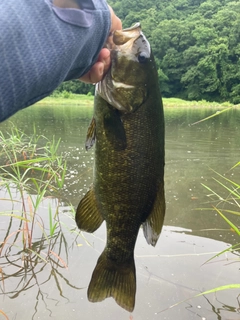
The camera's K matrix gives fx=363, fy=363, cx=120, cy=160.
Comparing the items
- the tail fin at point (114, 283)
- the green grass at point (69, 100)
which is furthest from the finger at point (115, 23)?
the green grass at point (69, 100)

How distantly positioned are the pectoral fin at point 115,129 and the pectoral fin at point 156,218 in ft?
1.01

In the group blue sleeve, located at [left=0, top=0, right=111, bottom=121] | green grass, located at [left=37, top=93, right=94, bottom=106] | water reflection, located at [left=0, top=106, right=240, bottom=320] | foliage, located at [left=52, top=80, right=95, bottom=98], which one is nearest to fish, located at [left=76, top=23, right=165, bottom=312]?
blue sleeve, located at [left=0, top=0, right=111, bottom=121]

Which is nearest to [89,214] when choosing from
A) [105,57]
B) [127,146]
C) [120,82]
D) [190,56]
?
[127,146]

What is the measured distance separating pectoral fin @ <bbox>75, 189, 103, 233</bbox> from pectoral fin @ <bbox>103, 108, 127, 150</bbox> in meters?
0.35

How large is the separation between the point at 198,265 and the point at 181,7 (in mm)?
70645

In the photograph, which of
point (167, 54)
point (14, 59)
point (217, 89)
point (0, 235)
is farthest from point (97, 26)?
point (217, 89)

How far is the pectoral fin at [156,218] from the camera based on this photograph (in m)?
1.84

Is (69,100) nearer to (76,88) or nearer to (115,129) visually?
(76,88)

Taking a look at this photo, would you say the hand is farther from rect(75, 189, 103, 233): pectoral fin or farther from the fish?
rect(75, 189, 103, 233): pectoral fin

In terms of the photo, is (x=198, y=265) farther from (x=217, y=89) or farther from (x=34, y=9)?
(x=217, y=89)

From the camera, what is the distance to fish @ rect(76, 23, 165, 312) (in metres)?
1.66

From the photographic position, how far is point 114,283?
200 centimetres

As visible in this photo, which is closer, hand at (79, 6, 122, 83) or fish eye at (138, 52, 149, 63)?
hand at (79, 6, 122, 83)

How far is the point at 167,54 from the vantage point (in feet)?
159
